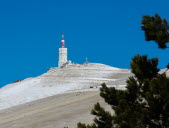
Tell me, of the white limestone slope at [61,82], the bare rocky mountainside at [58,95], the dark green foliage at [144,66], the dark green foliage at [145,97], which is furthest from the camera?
the white limestone slope at [61,82]

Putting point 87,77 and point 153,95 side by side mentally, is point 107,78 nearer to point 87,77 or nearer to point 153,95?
point 87,77

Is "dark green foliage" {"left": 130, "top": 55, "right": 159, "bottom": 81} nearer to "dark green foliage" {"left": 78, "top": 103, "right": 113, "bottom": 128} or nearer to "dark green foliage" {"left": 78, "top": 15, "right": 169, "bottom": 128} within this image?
"dark green foliage" {"left": 78, "top": 15, "right": 169, "bottom": 128}

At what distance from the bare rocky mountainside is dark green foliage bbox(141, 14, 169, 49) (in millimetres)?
14993

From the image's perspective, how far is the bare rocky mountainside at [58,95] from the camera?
3375cm

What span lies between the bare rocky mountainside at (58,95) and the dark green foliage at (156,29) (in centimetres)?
1499

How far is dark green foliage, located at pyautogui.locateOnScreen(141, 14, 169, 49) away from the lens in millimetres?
16125

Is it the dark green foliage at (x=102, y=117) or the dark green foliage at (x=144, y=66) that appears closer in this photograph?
the dark green foliage at (x=102, y=117)

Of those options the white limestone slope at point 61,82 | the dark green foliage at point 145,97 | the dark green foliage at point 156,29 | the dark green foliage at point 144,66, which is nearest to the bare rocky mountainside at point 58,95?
the white limestone slope at point 61,82

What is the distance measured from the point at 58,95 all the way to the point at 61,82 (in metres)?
14.8

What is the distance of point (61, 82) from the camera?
66.7 metres

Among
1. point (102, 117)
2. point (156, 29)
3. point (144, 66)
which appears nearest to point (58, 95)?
point (102, 117)

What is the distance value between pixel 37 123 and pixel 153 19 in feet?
56.7

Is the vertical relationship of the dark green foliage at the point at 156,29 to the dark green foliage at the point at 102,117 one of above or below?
above

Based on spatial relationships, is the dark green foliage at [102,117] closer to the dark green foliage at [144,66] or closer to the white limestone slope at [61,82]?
the dark green foliage at [144,66]
